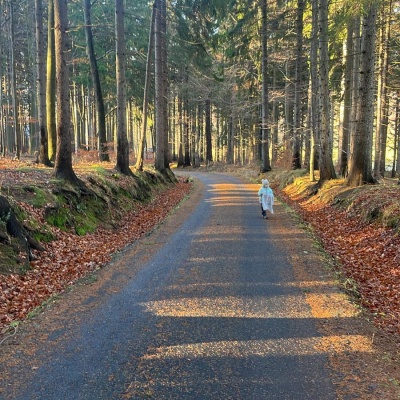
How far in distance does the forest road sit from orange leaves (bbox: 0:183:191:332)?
39 cm

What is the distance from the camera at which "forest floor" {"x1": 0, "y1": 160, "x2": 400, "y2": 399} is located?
5.02 metres

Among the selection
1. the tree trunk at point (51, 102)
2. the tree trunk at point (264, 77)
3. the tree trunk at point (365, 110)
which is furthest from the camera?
the tree trunk at point (264, 77)

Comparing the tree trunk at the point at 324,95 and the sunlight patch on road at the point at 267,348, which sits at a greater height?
the tree trunk at the point at 324,95

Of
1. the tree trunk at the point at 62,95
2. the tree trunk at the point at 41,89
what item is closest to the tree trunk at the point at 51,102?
the tree trunk at the point at 41,89

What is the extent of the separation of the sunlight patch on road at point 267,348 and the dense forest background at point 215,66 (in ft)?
28.9

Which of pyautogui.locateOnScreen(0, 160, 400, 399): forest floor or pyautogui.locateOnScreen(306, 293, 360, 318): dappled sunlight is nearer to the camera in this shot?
pyautogui.locateOnScreen(0, 160, 400, 399): forest floor

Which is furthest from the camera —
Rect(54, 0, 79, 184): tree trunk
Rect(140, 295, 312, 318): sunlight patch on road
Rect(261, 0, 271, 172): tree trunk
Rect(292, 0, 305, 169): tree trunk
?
Rect(261, 0, 271, 172): tree trunk

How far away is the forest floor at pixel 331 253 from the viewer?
502cm

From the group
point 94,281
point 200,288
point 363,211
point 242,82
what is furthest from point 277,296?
point 242,82

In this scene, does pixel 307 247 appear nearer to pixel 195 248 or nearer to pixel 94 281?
pixel 195 248

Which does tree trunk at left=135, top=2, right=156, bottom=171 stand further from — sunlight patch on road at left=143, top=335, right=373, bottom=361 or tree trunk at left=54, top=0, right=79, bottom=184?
sunlight patch on road at left=143, top=335, right=373, bottom=361

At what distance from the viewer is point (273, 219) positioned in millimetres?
12516

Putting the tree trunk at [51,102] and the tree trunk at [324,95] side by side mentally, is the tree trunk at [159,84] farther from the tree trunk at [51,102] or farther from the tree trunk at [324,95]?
the tree trunk at [324,95]

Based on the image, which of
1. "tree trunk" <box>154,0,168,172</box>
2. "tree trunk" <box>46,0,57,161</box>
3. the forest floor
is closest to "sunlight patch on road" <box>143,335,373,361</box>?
the forest floor
